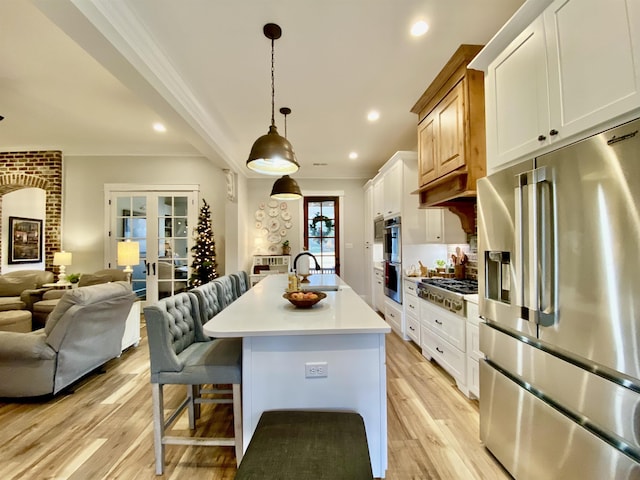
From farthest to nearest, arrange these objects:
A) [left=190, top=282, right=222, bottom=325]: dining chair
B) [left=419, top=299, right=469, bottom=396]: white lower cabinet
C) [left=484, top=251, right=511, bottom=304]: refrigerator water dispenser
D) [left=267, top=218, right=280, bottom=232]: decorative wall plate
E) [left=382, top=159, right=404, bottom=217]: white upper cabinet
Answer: [left=267, top=218, right=280, bottom=232]: decorative wall plate, [left=382, top=159, right=404, bottom=217]: white upper cabinet, [left=419, top=299, right=469, bottom=396]: white lower cabinet, [left=190, top=282, right=222, bottom=325]: dining chair, [left=484, top=251, right=511, bottom=304]: refrigerator water dispenser

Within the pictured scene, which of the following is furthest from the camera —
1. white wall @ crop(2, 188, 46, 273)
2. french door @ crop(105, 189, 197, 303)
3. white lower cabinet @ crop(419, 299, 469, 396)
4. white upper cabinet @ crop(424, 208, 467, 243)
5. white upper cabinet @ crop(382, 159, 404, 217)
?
white wall @ crop(2, 188, 46, 273)

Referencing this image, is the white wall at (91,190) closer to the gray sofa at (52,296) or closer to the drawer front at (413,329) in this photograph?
the gray sofa at (52,296)

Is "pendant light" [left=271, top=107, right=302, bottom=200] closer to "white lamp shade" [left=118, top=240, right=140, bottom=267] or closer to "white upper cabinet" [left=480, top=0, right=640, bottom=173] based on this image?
"white upper cabinet" [left=480, top=0, right=640, bottom=173]

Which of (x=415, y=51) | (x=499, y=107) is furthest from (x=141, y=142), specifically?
(x=499, y=107)

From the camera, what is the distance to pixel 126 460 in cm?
178

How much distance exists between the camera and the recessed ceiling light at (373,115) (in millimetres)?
3551

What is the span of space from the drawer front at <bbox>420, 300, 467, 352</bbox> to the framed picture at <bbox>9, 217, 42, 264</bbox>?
25.3ft

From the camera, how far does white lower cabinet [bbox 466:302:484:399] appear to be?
7.59 feet

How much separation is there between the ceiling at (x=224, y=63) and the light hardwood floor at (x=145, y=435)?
2.57 m

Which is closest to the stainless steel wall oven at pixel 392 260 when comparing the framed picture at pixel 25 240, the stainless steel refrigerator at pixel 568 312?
the stainless steel refrigerator at pixel 568 312

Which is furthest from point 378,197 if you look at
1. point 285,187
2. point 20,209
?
point 20,209

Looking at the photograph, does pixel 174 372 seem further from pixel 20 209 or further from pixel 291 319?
pixel 20 209

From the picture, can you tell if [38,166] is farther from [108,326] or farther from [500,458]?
[500,458]

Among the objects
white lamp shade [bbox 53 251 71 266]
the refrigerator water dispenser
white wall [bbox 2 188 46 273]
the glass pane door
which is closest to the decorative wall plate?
the glass pane door
